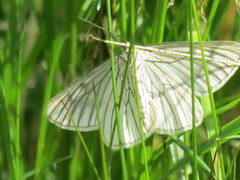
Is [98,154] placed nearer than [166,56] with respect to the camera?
No

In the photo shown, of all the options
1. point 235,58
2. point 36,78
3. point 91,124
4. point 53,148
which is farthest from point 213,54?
point 36,78

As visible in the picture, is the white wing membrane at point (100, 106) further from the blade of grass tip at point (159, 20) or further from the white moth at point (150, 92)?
the blade of grass tip at point (159, 20)

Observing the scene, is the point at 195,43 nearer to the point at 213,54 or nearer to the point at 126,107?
the point at 213,54

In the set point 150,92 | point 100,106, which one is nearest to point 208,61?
point 150,92

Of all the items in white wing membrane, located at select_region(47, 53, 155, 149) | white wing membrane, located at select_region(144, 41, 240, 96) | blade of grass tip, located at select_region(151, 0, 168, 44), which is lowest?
white wing membrane, located at select_region(47, 53, 155, 149)

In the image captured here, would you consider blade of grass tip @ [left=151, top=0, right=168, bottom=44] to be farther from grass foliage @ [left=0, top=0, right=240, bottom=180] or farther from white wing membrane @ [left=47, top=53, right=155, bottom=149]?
white wing membrane @ [left=47, top=53, right=155, bottom=149]

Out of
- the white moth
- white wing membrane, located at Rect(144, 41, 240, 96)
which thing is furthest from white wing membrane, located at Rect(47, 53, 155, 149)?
white wing membrane, located at Rect(144, 41, 240, 96)
